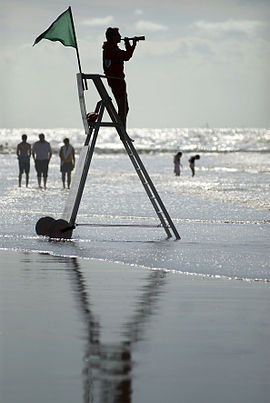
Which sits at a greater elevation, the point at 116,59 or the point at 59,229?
the point at 116,59

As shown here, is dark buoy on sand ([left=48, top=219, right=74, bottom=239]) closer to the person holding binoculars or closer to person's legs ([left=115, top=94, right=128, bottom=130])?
person's legs ([left=115, top=94, right=128, bottom=130])

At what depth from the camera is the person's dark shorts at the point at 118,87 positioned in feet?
48.6

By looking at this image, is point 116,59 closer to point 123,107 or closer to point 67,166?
point 123,107

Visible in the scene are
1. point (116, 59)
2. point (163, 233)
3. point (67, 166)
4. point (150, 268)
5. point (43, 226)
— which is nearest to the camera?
point (150, 268)

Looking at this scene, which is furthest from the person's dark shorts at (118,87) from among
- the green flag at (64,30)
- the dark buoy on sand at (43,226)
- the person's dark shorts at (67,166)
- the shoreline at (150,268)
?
the person's dark shorts at (67,166)

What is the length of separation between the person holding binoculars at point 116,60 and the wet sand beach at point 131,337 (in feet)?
14.1

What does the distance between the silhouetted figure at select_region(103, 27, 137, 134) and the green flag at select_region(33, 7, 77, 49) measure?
1.91 ft

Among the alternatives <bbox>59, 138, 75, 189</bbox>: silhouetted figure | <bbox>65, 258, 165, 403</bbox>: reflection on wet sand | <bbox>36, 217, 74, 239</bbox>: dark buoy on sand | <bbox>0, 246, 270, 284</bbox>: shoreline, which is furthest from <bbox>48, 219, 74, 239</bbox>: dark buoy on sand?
<bbox>59, 138, 75, 189</bbox>: silhouetted figure

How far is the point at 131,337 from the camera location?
7359mm

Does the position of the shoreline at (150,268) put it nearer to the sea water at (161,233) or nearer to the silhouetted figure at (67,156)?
the sea water at (161,233)

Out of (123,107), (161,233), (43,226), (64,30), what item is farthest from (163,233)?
(64,30)

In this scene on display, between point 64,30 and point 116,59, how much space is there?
101 cm

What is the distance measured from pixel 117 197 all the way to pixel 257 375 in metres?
21.7

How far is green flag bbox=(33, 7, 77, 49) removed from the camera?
49.2 ft
